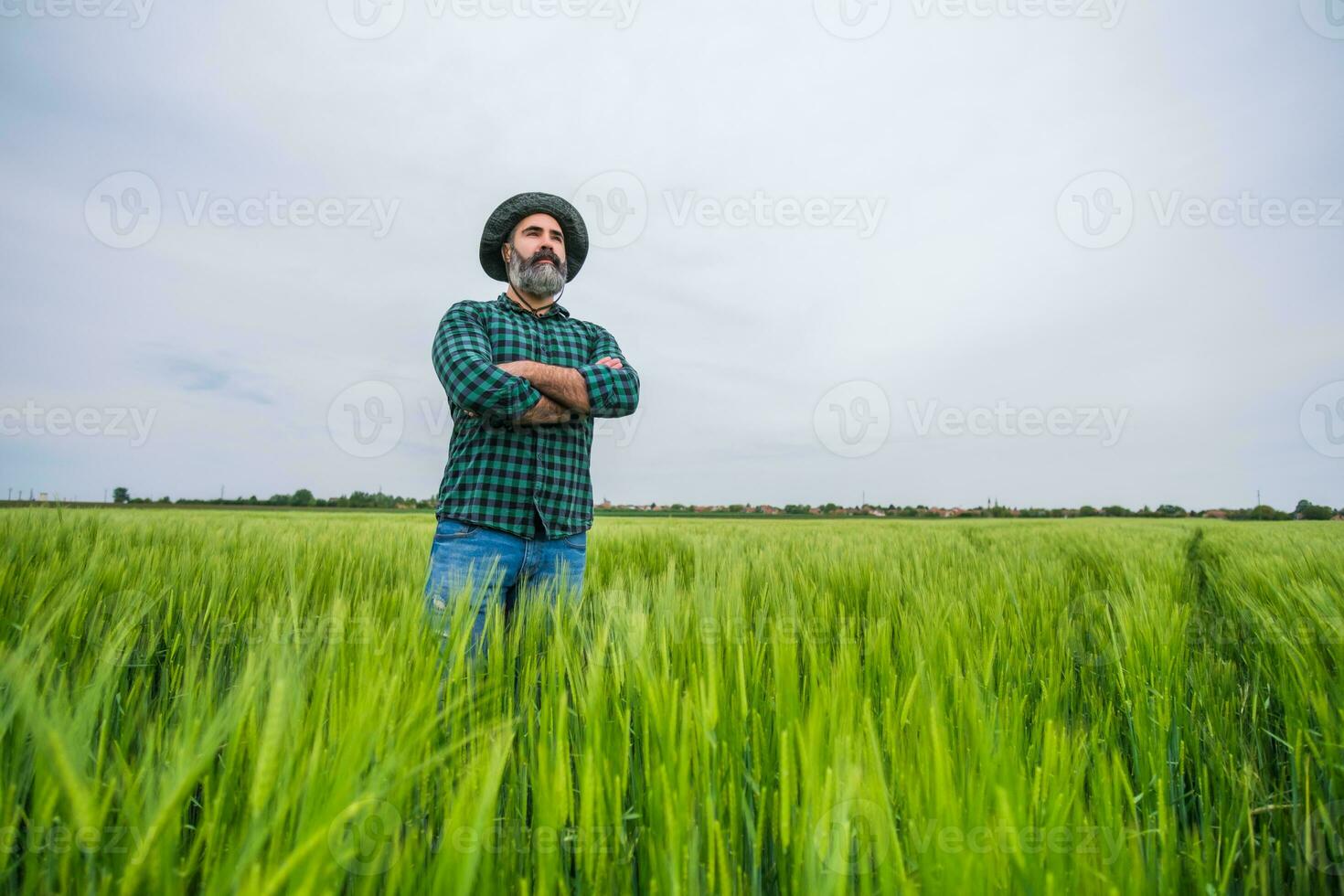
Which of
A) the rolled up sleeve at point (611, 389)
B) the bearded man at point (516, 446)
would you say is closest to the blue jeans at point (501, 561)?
the bearded man at point (516, 446)

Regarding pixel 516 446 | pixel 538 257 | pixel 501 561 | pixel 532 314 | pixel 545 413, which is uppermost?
pixel 538 257

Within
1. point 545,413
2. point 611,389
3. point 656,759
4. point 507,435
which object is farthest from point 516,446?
point 656,759

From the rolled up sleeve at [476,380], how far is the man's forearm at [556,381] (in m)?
0.05

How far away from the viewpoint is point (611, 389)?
2383 mm

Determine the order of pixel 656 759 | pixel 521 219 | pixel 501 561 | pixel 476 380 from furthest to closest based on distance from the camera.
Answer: pixel 521 219 → pixel 501 561 → pixel 476 380 → pixel 656 759

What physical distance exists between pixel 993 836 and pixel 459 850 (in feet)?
1.99

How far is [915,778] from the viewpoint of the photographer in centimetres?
85

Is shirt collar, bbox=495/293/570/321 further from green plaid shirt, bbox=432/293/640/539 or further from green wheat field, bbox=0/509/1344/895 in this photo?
green wheat field, bbox=0/509/1344/895

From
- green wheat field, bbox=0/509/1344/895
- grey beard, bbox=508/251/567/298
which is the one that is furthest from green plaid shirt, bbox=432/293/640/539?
green wheat field, bbox=0/509/1344/895

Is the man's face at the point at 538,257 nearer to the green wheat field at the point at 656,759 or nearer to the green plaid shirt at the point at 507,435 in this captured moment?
the green plaid shirt at the point at 507,435

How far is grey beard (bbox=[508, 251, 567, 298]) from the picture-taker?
2.66 m

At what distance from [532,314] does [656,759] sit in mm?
2180

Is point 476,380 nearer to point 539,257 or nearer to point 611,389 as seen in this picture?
point 611,389

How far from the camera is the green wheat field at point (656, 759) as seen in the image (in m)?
0.66
